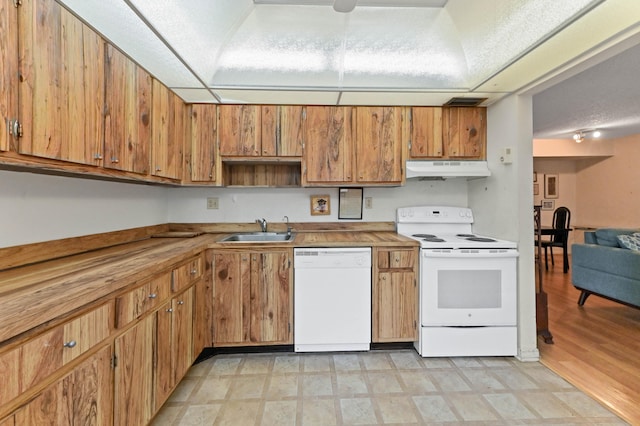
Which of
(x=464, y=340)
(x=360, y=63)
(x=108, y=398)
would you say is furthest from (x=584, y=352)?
(x=108, y=398)

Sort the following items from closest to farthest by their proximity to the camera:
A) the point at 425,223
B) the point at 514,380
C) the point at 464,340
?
the point at 514,380
the point at 464,340
the point at 425,223

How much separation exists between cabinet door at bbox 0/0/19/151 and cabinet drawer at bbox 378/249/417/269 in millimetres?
2200

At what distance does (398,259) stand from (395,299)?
33 centimetres

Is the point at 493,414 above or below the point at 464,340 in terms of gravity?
Answer: below

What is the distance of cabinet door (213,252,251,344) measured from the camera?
2.29 metres

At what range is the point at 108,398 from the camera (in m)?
1.19

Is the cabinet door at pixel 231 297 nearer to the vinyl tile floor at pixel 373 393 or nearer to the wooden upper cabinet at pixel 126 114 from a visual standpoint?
the vinyl tile floor at pixel 373 393

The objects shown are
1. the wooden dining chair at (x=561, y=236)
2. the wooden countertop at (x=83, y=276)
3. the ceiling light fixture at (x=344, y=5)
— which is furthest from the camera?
the wooden dining chair at (x=561, y=236)

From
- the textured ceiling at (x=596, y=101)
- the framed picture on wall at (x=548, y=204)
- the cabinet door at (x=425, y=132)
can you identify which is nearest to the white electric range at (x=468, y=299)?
the cabinet door at (x=425, y=132)

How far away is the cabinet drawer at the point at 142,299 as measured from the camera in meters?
1.26

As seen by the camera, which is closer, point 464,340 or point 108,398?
point 108,398

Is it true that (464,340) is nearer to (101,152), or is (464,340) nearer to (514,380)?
(514,380)

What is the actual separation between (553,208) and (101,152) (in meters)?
7.69

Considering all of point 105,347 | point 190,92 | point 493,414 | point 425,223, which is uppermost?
point 190,92
